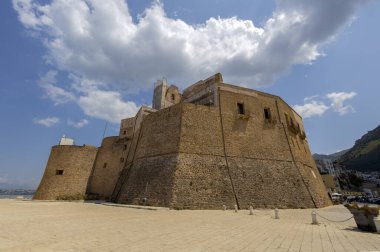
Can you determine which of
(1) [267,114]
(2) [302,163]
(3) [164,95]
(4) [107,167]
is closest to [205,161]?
(1) [267,114]

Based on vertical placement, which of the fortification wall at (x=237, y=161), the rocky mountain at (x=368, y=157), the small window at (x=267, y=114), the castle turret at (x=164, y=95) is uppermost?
the rocky mountain at (x=368, y=157)

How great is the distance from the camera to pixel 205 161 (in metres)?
17.8

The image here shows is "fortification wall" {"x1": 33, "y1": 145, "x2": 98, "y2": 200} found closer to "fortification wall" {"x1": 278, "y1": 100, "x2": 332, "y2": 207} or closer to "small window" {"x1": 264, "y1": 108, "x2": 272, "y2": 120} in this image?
Answer: "small window" {"x1": 264, "y1": 108, "x2": 272, "y2": 120}

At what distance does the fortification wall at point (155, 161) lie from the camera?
1658cm

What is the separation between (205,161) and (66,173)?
1753cm

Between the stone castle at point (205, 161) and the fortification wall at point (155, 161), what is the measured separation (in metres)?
0.08

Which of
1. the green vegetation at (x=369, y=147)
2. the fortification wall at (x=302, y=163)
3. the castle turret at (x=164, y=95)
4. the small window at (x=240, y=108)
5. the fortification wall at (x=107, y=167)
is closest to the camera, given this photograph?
the fortification wall at (x=302, y=163)

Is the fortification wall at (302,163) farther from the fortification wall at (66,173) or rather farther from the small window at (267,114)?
the fortification wall at (66,173)

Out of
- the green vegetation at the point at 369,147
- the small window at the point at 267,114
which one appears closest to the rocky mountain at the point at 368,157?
the green vegetation at the point at 369,147

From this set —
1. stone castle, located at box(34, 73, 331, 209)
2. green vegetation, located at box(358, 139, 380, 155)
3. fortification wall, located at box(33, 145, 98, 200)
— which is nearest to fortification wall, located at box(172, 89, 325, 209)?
stone castle, located at box(34, 73, 331, 209)

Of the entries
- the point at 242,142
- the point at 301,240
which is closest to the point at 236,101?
the point at 242,142

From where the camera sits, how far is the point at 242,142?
20.1 meters

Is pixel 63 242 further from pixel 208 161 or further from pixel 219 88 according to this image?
pixel 219 88

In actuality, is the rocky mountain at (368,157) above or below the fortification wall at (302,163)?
above
